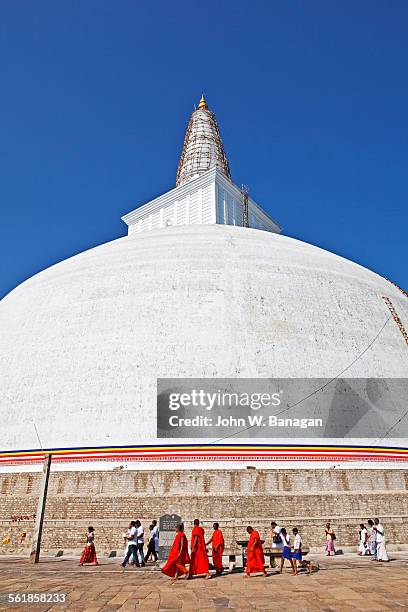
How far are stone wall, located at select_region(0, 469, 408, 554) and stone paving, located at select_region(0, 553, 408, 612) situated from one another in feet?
7.46

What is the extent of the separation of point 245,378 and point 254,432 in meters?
1.35

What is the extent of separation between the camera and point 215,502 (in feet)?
35.2

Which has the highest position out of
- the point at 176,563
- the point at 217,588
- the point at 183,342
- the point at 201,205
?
the point at 201,205

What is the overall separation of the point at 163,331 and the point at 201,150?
59.3 ft

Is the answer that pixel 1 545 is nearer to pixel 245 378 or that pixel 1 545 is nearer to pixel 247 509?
pixel 247 509

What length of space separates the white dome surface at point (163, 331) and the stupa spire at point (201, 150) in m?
11.9

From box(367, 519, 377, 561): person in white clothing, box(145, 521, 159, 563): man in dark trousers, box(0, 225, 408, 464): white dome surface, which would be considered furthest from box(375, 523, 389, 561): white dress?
box(145, 521, 159, 563): man in dark trousers

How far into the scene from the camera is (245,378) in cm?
1255

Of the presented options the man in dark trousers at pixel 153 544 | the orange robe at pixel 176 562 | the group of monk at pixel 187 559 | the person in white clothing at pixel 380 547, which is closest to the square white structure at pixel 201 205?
the man in dark trousers at pixel 153 544

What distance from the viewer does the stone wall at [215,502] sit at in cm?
1041

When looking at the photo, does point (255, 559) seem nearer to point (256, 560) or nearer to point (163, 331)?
point (256, 560)

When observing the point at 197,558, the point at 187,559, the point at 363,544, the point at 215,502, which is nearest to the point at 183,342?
the point at 215,502

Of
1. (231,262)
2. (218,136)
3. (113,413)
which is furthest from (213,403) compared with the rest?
(218,136)

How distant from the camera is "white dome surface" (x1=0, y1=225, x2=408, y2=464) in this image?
12.6m
